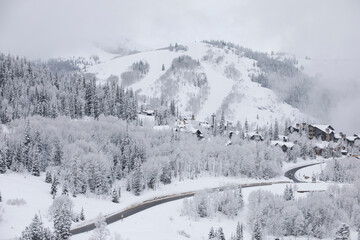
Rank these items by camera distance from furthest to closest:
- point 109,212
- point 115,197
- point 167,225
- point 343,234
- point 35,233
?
point 115,197
point 109,212
point 167,225
point 343,234
point 35,233

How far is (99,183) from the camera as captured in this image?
217 ft

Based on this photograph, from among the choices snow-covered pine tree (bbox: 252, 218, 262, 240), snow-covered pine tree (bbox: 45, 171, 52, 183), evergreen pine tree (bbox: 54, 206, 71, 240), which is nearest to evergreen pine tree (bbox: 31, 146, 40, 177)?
snow-covered pine tree (bbox: 45, 171, 52, 183)

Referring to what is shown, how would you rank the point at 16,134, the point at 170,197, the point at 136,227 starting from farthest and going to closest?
the point at 16,134
the point at 170,197
the point at 136,227

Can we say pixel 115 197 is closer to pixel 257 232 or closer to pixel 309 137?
pixel 257 232

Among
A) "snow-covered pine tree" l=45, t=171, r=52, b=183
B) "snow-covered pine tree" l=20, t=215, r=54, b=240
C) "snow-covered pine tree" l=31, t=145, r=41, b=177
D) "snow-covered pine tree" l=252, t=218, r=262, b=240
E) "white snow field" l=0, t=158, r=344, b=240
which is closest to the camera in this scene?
"snow-covered pine tree" l=20, t=215, r=54, b=240

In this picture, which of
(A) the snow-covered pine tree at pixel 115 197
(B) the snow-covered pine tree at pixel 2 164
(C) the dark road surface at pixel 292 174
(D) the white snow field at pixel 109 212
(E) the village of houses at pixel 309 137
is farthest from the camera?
(E) the village of houses at pixel 309 137

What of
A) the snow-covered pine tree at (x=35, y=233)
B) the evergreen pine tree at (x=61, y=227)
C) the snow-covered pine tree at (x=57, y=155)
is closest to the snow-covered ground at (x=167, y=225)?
the evergreen pine tree at (x=61, y=227)

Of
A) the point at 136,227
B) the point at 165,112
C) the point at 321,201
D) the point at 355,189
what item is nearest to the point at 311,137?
the point at 165,112

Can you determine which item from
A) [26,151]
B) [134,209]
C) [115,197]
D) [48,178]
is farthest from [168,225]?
[26,151]

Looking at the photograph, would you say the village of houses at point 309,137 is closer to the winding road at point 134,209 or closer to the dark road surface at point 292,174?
the dark road surface at point 292,174

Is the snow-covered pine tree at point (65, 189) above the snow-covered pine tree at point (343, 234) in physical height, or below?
above

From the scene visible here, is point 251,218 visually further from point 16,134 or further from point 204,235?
point 16,134

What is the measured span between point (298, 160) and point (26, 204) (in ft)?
314

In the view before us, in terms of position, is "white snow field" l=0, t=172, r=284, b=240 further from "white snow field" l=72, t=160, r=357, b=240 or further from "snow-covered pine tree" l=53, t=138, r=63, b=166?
"snow-covered pine tree" l=53, t=138, r=63, b=166
